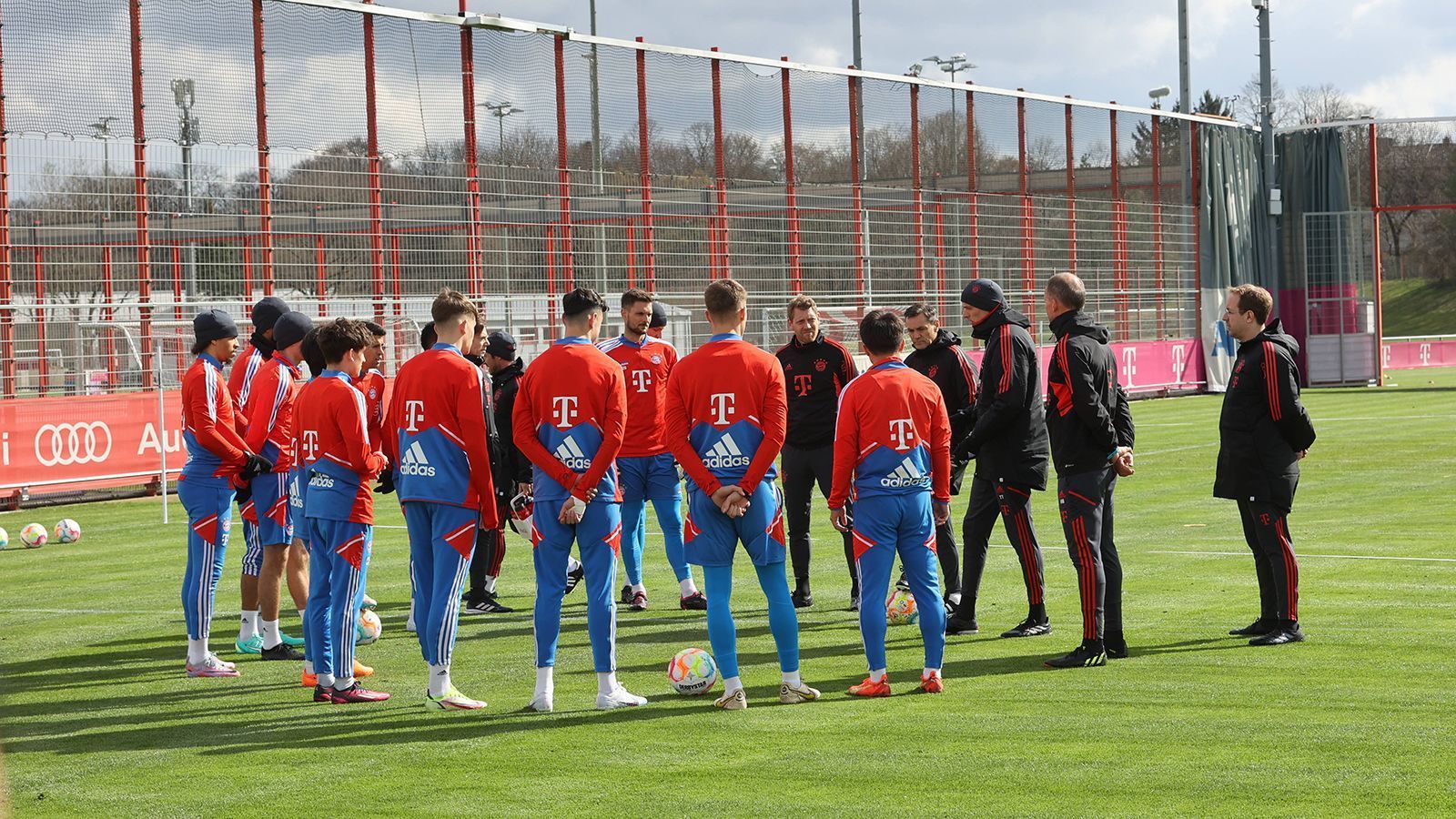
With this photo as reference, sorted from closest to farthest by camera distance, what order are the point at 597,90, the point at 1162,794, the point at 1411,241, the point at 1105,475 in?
the point at 1162,794 → the point at 1105,475 → the point at 597,90 → the point at 1411,241

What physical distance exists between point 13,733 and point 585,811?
3.32m

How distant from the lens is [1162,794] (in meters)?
5.65

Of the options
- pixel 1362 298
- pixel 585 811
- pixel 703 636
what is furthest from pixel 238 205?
pixel 1362 298

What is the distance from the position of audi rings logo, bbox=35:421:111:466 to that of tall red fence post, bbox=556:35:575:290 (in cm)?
660

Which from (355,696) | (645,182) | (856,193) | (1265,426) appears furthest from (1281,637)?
(856,193)

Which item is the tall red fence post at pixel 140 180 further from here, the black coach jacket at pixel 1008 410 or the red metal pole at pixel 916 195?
the red metal pole at pixel 916 195

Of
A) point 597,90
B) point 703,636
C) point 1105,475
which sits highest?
point 597,90

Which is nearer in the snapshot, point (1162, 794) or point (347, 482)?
point (1162, 794)

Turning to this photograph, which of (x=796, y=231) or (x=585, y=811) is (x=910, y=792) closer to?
(x=585, y=811)

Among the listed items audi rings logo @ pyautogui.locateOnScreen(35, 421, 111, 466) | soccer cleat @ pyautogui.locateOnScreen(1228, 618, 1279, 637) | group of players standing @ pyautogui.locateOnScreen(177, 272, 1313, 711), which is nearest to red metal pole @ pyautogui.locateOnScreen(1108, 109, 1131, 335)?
audi rings logo @ pyautogui.locateOnScreen(35, 421, 111, 466)

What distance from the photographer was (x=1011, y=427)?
9.07 metres

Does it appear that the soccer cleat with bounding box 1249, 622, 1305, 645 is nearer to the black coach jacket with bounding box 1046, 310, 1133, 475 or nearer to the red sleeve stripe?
the red sleeve stripe

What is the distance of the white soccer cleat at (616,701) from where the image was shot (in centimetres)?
748

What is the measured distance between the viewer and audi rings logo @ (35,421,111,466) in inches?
730
